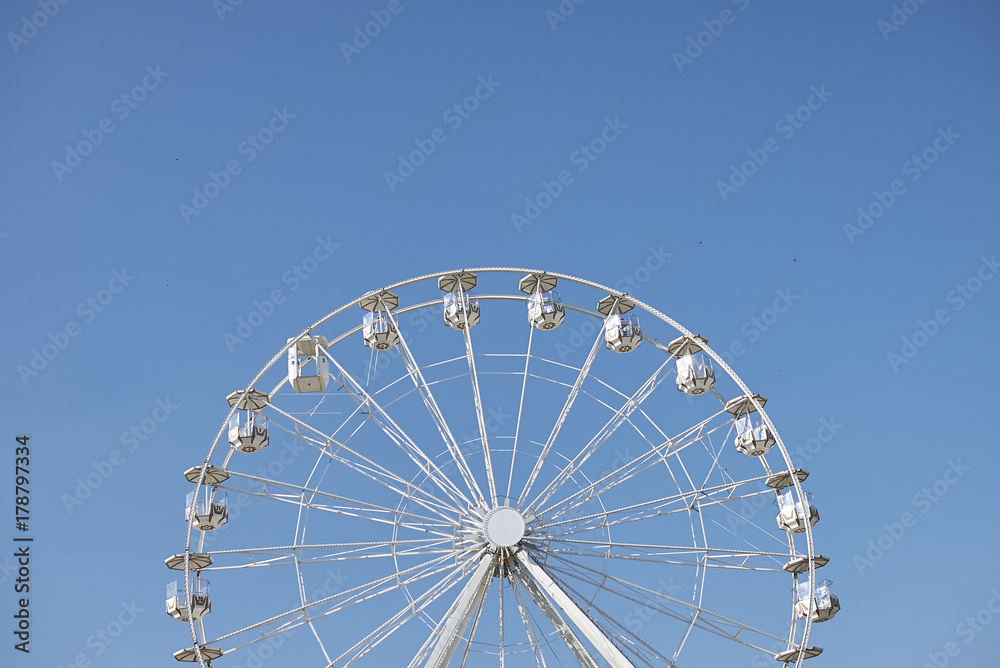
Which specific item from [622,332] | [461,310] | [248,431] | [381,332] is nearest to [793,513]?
[622,332]

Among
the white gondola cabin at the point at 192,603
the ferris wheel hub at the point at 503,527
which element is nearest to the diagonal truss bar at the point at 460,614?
the ferris wheel hub at the point at 503,527

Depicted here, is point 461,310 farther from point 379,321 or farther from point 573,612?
point 573,612

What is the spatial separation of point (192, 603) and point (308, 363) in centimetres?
521

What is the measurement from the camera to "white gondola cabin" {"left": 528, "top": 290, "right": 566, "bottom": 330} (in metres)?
22.7

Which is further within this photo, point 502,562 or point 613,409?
point 613,409

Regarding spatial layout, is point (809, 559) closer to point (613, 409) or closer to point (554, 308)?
point (613, 409)

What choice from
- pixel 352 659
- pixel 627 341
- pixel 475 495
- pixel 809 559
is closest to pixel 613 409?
pixel 627 341

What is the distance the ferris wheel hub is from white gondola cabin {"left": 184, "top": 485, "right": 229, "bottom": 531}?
5.33 meters

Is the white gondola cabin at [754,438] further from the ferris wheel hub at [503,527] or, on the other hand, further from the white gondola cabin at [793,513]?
the ferris wheel hub at [503,527]

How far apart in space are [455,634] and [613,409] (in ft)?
18.6

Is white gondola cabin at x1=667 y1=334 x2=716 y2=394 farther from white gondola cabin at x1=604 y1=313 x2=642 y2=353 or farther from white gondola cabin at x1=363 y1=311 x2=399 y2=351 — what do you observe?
white gondola cabin at x1=363 y1=311 x2=399 y2=351

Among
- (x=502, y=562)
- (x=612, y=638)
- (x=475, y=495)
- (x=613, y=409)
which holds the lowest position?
(x=612, y=638)

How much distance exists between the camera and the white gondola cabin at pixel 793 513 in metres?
21.5

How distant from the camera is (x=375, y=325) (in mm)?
22656
